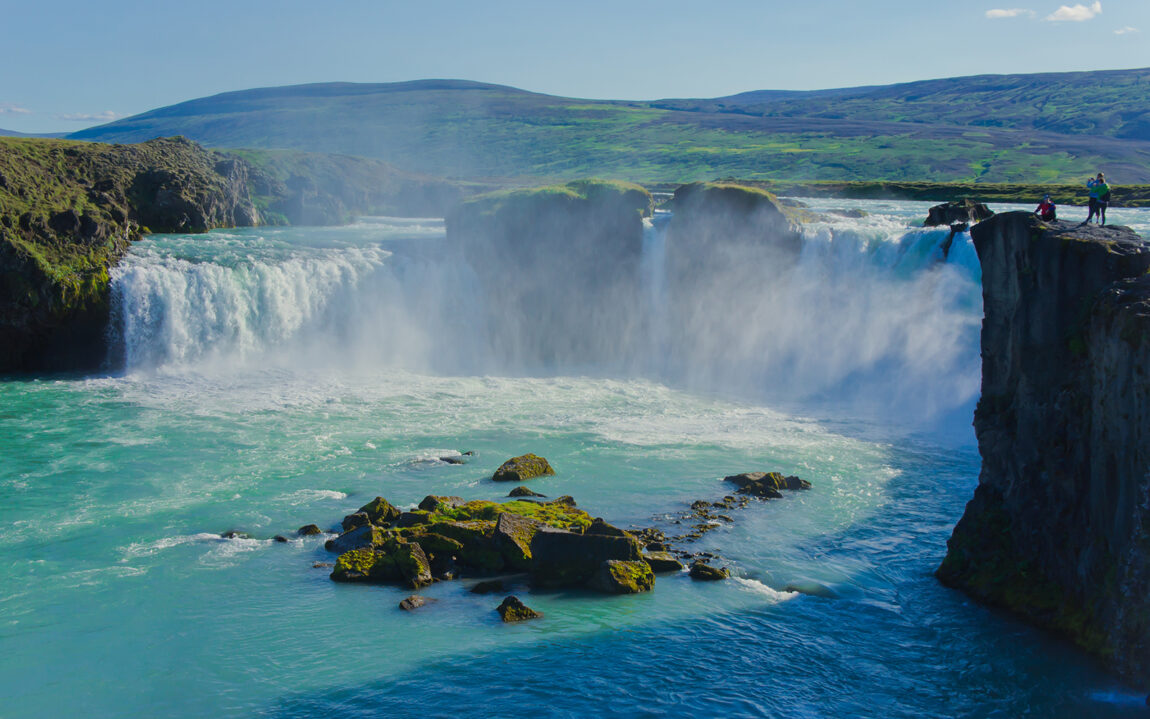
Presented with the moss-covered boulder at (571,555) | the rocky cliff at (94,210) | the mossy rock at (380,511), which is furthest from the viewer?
the rocky cliff at (94,210)

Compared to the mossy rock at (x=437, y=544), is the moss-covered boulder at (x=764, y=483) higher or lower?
lower

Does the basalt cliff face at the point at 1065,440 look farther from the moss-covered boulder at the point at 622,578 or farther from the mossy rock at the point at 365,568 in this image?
the mossy rock at the point at 365,568

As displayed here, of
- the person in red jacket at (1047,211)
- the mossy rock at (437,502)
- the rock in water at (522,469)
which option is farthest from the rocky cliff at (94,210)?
the person in red jacket at (1047,211)

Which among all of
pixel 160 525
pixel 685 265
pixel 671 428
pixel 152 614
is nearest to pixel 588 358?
pixel 685 265

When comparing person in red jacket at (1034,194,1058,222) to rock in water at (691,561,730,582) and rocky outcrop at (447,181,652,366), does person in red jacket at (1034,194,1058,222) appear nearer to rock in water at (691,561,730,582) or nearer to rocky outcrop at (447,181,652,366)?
rock in water at (691,561,730,582)

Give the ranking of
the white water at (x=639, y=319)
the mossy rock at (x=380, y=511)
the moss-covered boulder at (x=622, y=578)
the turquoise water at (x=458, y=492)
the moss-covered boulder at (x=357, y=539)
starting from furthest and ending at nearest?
the white water at (x=639, y=319)
the mossy rock at (x=380, y=511)
the moss-covered boulder at (x=357, y=539)
the moss-covered boulder at (x=622, y=578)
the turquoise water at (x=458, y=492)

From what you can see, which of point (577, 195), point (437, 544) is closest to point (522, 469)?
point (437, 544)
